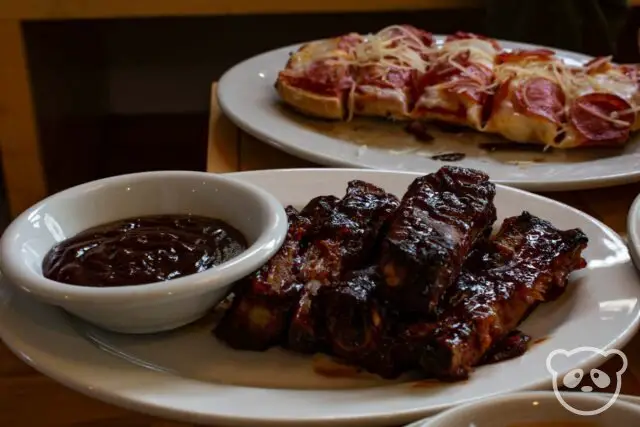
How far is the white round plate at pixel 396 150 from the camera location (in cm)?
137

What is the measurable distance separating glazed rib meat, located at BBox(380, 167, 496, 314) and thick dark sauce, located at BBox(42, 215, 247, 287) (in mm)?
198

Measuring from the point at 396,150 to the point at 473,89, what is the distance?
0.78 feet

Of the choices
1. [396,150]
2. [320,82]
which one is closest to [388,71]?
[320,82]

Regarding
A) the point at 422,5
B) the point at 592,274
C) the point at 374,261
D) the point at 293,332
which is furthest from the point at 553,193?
the point at 422,5

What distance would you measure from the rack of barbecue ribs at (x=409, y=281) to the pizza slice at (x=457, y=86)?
0.64m

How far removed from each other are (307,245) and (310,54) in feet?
3.26

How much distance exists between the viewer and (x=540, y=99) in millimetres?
1594

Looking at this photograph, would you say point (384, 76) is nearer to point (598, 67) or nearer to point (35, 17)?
point (598, 67)

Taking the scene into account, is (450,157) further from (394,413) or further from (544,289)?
(394,413)

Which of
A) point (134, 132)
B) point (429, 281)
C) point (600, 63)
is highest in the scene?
point (429, 281)

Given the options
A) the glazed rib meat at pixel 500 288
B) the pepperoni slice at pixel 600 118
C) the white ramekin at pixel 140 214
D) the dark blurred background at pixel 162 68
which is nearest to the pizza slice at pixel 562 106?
the pepperoni slice at pixel 600 118

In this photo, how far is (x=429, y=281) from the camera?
0.79 m

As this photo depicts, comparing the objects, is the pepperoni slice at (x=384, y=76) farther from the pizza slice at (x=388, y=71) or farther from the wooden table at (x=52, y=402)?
the wooden table at (x=52, y=402)

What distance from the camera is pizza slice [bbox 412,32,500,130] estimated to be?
1615 mm
